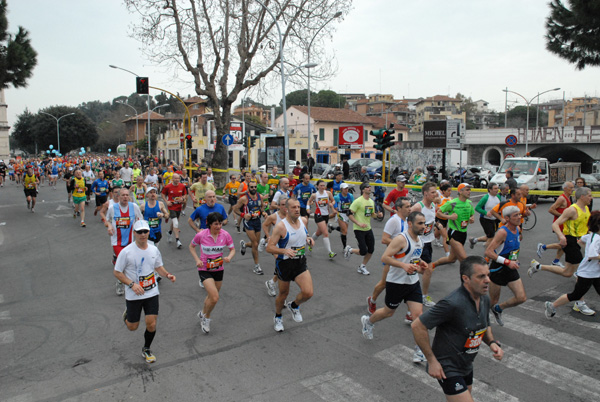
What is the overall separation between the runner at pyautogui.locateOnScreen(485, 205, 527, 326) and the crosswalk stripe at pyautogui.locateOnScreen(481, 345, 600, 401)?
0.72m

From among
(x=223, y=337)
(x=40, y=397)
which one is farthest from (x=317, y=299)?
(x=40, y=397)

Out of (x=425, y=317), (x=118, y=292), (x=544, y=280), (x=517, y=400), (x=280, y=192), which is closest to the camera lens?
(x=425, y=317)

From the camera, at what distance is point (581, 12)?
1305 centimetres

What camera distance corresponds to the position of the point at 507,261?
582 cm

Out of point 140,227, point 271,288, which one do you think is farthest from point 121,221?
point 140,227

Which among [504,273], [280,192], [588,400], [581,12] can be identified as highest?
[581,12]

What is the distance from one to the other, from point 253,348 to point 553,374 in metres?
3.42

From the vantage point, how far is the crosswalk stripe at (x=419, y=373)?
4.58 m

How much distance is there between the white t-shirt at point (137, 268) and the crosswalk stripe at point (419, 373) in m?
2.80

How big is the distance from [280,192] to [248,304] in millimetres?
3398

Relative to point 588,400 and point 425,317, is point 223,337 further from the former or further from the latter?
point 588,400

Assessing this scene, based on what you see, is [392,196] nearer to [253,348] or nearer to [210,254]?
[210,254]

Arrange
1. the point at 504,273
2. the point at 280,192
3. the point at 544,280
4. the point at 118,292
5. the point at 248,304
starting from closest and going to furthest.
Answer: the point at 504,273, the point at 248,304, the point at 118,292, the point at 544,280, the point at 280,192

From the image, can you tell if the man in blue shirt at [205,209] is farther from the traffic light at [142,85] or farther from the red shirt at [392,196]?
the traffic light at [142,85]
